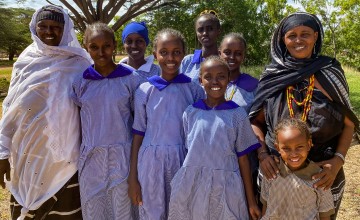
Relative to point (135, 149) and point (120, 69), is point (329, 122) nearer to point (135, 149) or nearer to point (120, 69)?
point (135, 149)

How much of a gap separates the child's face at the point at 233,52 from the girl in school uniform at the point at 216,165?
404 mm

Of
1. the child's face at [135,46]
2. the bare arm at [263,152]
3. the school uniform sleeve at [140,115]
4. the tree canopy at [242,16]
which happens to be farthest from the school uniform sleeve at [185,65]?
the tree canopy at [242,16]

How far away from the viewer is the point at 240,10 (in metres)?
17.4

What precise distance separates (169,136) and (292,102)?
77 cm

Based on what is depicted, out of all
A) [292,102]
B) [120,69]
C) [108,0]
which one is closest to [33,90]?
[120,69]

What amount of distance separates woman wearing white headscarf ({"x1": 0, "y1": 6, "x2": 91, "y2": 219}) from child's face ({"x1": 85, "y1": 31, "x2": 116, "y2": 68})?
0.22m

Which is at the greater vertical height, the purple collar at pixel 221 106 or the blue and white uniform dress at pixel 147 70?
the blue and white uniform dress at pixel 147 70

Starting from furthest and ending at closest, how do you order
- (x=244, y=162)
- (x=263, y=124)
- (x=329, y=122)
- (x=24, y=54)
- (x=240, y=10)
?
(x=240, y=10), (x=24, y=54), (x=263, y=124), (x=244, y=162), (x=329, y=122)

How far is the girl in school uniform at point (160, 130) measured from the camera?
229cm

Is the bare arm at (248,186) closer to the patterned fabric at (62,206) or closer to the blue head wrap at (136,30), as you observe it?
the patterned fabric at (62,206)

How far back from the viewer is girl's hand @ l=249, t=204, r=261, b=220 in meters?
2.16

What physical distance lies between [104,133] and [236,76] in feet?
3.35

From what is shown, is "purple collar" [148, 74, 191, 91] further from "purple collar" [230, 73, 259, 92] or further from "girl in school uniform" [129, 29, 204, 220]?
"purple collar" [230, 73, 259, 92]

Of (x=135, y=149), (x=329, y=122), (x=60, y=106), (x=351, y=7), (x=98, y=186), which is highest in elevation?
(x=351, y=7)
